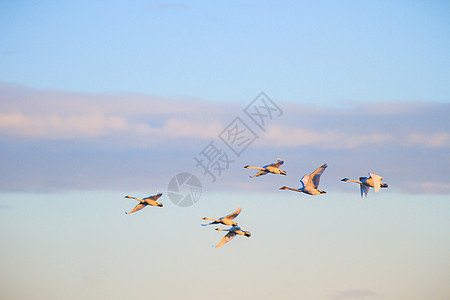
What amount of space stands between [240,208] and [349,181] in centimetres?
1646

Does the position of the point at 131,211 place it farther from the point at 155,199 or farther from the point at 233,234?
the point at 233,234

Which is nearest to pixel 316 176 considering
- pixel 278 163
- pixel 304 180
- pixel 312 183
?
pixel 312 183

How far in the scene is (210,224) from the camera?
147000mm

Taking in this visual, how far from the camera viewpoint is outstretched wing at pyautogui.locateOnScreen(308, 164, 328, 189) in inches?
5369

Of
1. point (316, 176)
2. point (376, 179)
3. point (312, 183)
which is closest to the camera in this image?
point (316, 176)

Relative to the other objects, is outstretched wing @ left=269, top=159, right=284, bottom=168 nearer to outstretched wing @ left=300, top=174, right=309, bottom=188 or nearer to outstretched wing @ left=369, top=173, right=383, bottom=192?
outstretched wing @ left=300, top=174, right=309, bottom=188

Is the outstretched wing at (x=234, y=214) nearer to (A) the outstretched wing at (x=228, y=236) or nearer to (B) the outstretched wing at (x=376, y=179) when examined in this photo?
(A) the outstretched wing at (x=228, y=236)

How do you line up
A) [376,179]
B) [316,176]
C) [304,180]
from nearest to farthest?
[316,176], [376,179], [304,180]

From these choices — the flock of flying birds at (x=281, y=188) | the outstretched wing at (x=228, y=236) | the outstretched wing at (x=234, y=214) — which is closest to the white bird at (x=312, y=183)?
the flock of flying birds at (x=281, y=188)

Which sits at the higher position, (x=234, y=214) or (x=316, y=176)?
(x=316, y=176)

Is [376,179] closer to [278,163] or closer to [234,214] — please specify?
[278,163]

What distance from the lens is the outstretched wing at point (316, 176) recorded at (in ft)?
447

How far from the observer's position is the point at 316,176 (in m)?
138

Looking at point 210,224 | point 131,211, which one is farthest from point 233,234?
point 131,211
